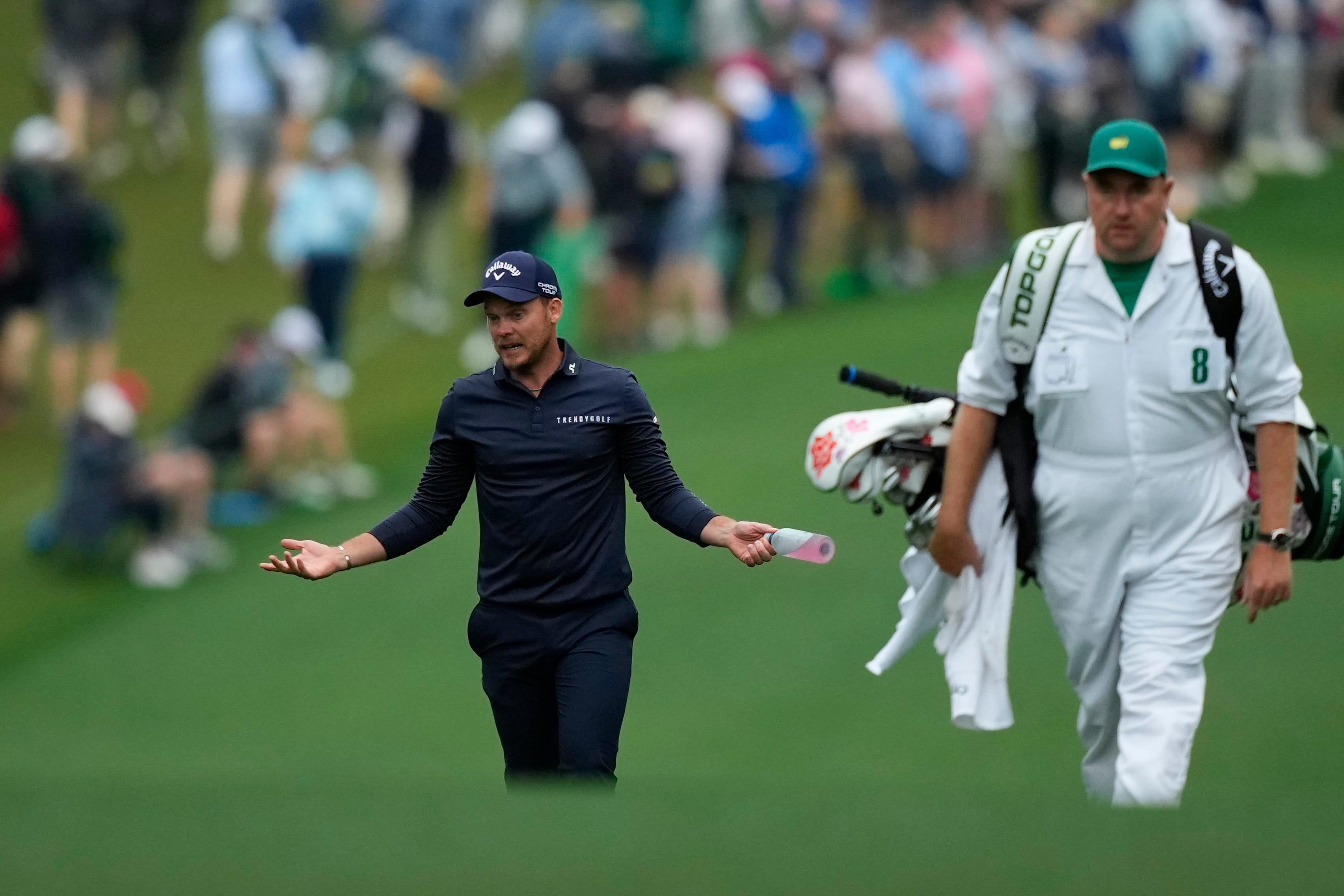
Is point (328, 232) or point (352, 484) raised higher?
point (328, 232)

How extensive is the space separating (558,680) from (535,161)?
1043 cm

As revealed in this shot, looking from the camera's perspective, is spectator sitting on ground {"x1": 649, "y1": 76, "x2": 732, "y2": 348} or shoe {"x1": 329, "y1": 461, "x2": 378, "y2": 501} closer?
shoe {"x1": 329, "y1": 461, "x2": 378, "y2": 501}

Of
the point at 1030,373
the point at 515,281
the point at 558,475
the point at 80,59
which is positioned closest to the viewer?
the point at 515,281

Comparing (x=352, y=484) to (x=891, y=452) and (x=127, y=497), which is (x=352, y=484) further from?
(x=891, y=452)

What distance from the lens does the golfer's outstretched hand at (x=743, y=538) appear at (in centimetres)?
584

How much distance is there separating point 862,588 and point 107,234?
575cm

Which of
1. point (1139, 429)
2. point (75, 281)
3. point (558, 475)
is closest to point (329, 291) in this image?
point (75, 281)

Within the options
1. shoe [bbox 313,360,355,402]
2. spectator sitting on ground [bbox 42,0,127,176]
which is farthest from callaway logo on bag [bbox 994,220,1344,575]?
spectator sitting on ground [bbox 42,0,127,176]

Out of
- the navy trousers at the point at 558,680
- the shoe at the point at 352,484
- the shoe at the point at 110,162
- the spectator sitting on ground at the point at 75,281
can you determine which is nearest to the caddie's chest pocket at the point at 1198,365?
the navy trousers at the point at 558,680

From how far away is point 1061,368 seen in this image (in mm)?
6090

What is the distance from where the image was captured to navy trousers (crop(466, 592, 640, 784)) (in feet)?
19.5

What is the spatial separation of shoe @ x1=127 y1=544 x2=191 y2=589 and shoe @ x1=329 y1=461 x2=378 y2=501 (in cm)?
145

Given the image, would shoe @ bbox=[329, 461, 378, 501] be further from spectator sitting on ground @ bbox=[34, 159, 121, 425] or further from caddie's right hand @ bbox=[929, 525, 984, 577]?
caddie's right hand @ bbox=[929, 525, 984, 577]

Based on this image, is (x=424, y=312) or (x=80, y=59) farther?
(x=80, y=59)
